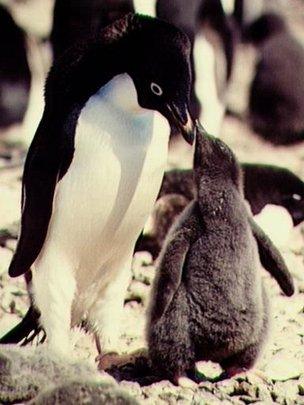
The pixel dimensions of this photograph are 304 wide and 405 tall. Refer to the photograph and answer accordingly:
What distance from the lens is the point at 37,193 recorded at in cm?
273

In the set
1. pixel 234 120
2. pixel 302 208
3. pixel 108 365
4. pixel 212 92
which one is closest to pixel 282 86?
pixel 234 120

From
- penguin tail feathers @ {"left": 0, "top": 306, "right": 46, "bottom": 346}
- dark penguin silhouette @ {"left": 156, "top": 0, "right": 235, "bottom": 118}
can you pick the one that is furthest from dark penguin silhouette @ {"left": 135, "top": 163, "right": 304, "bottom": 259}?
penguin tail feathers @ {"left": 0, "top": 306, "right": 46, "bottom": 346}

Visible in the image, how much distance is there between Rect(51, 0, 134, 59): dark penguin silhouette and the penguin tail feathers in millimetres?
1990

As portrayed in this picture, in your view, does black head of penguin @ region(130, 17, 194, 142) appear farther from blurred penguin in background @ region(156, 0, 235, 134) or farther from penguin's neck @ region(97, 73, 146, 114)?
blurred penguin in background @ region(156, 0, 235, 134)

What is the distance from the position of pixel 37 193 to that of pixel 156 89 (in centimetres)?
36

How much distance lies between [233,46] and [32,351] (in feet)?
9.98

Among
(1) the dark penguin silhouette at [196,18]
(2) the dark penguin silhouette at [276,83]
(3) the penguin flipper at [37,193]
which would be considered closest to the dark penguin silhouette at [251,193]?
(1) the dark penguin silhouette at [196,18]

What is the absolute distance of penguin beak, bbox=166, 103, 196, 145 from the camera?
2576 mm

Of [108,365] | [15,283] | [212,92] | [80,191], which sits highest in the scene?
[80,191]

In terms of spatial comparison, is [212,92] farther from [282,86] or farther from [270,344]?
[270,344]

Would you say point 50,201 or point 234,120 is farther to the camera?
point 234,120

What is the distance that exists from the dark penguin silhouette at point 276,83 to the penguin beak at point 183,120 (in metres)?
3.01

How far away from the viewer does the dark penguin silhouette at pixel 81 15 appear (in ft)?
15.7

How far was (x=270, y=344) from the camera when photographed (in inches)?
117
